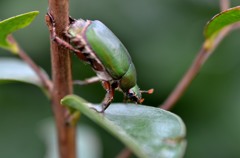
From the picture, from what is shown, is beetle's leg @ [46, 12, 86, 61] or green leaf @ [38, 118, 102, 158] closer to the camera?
beetle's leg @ [46, 12, 86, 61]

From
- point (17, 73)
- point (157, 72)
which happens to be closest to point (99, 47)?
point (17, 73)

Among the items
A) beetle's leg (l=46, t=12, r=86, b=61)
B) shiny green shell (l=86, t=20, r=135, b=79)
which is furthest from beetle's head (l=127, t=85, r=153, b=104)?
beetle's leg (l=46, t=12, r=86, b=61)

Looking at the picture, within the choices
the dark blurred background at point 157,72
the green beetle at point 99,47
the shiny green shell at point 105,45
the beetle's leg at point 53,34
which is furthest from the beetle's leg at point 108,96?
the dark blurred background at point 157,72

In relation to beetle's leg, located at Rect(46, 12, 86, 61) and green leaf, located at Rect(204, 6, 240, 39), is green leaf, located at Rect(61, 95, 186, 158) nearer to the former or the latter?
beetle's leg, located at Rect(46, 12, 86, 61)

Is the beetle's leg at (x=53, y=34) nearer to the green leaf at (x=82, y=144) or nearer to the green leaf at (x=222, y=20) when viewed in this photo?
the green leaf at (x=222, y=20)

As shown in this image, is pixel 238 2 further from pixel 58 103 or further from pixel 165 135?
pixel 165 135
